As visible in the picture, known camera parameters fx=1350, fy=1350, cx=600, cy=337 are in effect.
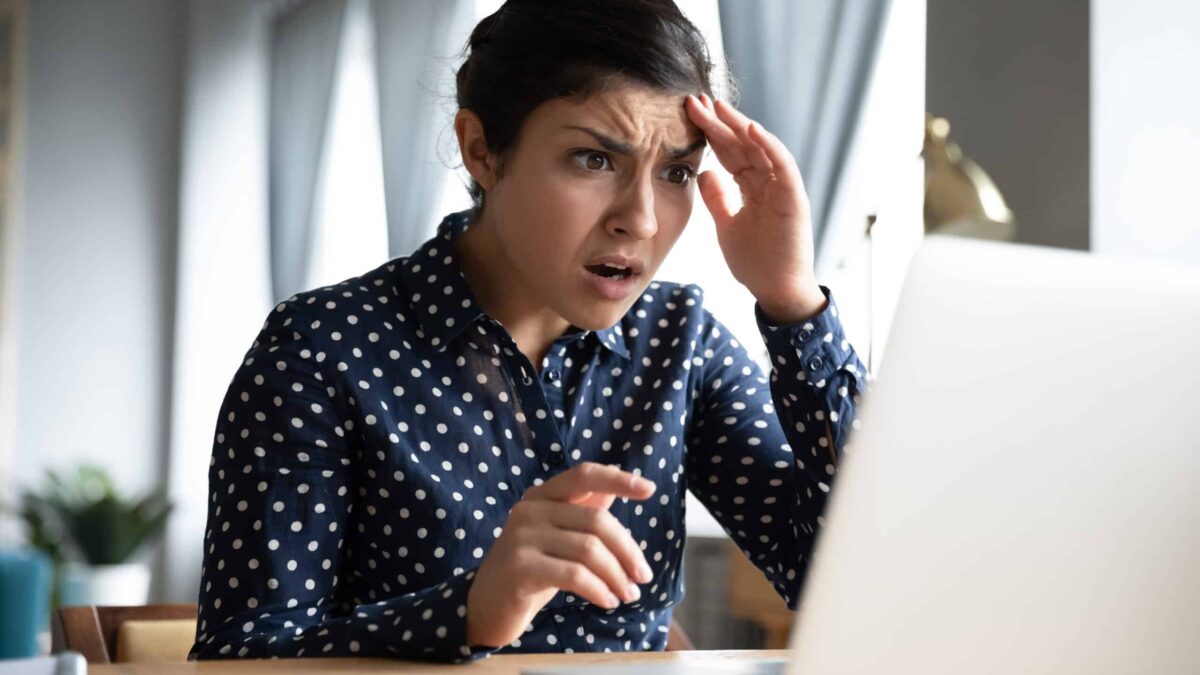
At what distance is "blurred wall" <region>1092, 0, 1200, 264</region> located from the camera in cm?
231

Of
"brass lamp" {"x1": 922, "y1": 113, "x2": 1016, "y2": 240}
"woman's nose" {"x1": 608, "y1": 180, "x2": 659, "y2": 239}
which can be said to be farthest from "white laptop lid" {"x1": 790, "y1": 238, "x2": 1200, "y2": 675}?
"brass lamp" {"x1": 922, "y1": 113, "x2": 1016, "y2": 240}

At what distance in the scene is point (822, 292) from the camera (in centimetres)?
141

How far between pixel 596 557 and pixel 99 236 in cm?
568

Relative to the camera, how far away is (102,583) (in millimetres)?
5305

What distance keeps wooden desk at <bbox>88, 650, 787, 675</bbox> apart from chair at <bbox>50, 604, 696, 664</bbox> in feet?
1.76

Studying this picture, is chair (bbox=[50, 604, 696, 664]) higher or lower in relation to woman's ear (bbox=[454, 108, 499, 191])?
lower

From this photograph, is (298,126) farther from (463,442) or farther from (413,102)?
(463,442)

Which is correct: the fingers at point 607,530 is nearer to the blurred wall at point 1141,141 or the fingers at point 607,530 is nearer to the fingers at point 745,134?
the fingers at point 745,134

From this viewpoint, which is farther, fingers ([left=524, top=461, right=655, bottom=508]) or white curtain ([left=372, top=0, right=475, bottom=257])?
white curtain ([left=372, top=0, right=475, bottom=257])

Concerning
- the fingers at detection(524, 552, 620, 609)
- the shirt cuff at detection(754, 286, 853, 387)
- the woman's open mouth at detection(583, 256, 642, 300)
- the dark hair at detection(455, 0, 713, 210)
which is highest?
the dark hair at detection(455, 0, 713, 210)

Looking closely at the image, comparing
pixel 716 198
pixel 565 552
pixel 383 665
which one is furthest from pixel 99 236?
pixel 565 552

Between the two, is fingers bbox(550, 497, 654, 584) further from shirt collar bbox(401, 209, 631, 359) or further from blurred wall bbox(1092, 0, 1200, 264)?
blurred wall bbox(1092, 0, 1200, 264)

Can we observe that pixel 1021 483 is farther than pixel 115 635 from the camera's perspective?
No

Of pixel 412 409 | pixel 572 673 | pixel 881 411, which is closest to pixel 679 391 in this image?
pixel 412 409
